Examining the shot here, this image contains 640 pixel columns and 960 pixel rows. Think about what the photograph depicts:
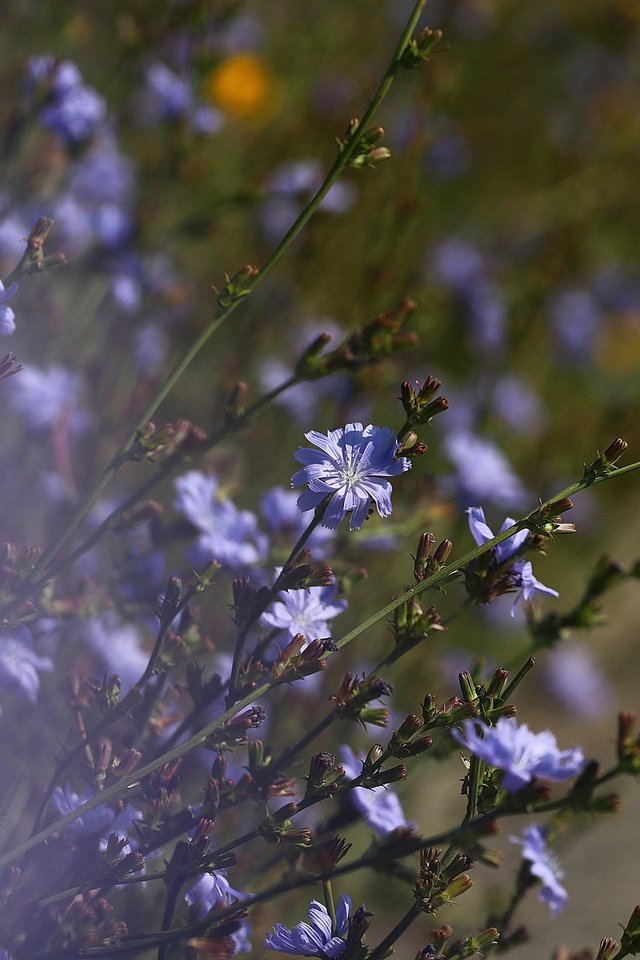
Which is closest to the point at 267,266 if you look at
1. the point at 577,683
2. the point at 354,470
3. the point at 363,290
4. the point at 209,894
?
the point at 354,470

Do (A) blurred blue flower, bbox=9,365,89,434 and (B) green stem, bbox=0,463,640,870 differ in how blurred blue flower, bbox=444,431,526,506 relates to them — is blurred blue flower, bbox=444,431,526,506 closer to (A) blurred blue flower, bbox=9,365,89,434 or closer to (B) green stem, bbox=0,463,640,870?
(A) blurred blue flower, bbox=9,365,89,434

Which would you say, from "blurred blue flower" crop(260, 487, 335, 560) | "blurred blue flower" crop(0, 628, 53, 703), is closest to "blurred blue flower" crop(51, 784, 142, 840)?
"blurred blue flower" crop(0, 628, 53, 703)

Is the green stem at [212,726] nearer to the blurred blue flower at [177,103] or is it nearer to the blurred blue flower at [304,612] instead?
the blurred blue flower at [304,612]

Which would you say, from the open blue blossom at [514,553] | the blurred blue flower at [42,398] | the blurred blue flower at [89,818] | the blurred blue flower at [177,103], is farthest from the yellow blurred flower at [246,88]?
the blurred blue flower at [89,818]

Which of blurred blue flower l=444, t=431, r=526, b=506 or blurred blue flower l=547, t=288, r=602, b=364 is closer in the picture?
blurred blue flower l=444, t=431, r=526, b=506

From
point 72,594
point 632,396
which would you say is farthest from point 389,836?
point 632,396
